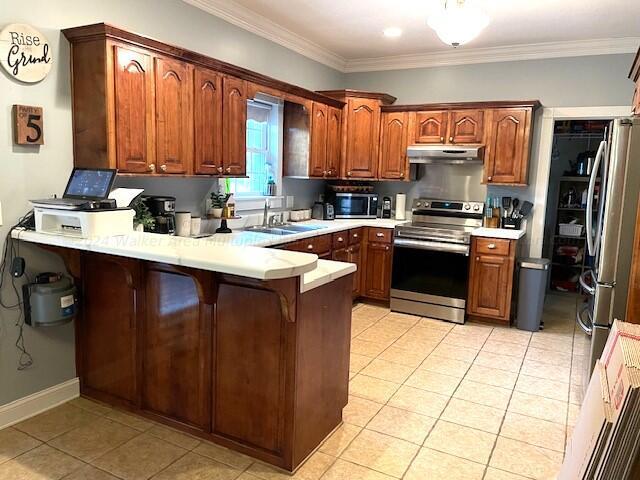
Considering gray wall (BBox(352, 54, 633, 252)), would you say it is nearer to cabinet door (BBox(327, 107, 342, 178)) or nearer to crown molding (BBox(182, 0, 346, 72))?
crown molding (BBox(182, 0, 346, 72))

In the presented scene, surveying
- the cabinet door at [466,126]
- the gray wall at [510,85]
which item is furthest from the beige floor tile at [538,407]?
the cabinet door at [466,126]

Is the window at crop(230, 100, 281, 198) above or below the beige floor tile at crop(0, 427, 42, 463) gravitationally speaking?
above

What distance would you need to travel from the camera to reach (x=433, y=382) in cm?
338

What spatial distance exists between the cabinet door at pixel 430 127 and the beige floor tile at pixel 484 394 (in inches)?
107

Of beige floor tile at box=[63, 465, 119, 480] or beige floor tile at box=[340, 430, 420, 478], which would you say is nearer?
beige floor tile at box=[63, 465, 119, 480]

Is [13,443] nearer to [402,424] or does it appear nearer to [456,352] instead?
[402,424]

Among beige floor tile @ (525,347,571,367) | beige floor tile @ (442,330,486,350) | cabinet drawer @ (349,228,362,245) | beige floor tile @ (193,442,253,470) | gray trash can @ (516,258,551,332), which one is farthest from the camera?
cabinet drawer @ (349,228,362,245)

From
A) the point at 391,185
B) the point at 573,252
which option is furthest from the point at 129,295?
the point at 573,252

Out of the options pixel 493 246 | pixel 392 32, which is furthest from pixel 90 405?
pixel 392 32

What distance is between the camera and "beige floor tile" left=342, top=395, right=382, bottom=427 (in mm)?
2832

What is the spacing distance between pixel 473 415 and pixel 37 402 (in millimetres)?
2596

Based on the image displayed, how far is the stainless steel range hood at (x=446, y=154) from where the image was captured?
191 inches

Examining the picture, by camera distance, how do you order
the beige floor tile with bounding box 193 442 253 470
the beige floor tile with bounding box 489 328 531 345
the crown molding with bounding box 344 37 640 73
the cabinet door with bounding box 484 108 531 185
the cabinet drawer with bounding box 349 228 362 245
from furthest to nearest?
the cabinet drawer with bounding box 349 228 362 245 → the cabinet door with bounding box 484 108 531 185 → the crown molding with bounding box 344 37 640 73 → the beige floor tile with bounding box 489 328 531 345 → the beige floor tile with bounding box 193 442 253 470

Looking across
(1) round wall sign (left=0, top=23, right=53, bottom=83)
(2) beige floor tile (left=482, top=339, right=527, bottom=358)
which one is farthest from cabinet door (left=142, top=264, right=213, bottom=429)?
(2) beige floor tile (left=482, top=339, right=527, bottom=358)
